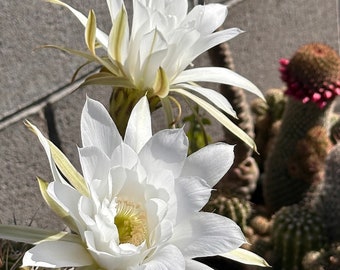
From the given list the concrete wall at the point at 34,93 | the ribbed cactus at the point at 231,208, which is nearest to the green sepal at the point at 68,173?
the concrete wall at the point at 34,93

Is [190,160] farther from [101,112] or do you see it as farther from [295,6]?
[295,6]

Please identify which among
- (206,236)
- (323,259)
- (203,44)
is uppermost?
(203,44)

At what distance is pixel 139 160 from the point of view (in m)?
0.98

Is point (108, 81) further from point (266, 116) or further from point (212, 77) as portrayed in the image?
point (266, 116)

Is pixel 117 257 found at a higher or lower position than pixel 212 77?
lower

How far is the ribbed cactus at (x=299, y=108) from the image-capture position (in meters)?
1.98

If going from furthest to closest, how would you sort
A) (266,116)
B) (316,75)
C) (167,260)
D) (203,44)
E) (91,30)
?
(266,116) → (316,75) → (203,44) → (91,30) → (167,260)

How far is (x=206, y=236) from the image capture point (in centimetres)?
96

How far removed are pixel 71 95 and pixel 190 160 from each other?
94cm

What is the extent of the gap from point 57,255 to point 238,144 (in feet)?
3.93

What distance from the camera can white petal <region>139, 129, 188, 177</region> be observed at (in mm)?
988

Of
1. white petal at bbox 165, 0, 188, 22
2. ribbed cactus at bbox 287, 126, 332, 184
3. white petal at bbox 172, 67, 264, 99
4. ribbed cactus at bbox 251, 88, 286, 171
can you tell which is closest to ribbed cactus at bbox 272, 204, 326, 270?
ribbed cactus at bbox 287, 126, 332, 184

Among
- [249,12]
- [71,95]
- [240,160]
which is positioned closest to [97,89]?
[71,95]

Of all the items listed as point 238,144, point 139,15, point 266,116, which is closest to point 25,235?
point 139,15
